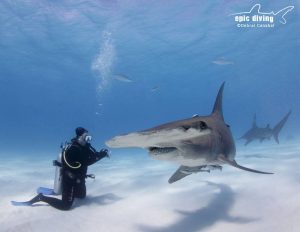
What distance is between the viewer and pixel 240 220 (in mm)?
4273

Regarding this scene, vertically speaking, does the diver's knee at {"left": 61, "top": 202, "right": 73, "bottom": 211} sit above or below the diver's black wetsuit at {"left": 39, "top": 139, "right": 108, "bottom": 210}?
below

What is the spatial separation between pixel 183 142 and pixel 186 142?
0.06m

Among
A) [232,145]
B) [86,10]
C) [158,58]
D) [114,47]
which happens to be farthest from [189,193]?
[158,58]

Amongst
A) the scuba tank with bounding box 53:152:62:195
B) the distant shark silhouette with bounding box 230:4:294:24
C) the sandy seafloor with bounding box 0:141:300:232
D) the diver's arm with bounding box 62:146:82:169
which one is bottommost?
the sandy seafloor with bounding box 0:141:300:232

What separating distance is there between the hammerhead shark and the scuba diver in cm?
203

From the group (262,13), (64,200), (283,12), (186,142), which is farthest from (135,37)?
(186,142)

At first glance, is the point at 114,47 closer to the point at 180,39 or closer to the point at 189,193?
the point at 180,39

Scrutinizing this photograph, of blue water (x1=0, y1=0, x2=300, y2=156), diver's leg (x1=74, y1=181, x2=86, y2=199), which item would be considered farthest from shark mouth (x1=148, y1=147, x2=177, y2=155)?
blue water (x1=0, y1=0, x2=300, y2=156)

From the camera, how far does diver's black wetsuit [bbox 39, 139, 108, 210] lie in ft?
18.6

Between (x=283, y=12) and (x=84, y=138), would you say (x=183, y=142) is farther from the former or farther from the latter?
(x=283, y=12)

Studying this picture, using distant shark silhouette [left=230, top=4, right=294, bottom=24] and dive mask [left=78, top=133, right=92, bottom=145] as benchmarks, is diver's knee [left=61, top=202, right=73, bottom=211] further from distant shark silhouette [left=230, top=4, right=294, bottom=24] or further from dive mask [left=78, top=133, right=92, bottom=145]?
distant shark silhouette [left=230, top=4, right=294, bottom=24]

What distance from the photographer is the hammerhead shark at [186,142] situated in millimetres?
2883

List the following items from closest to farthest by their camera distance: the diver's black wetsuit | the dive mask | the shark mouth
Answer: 1. the shark mouth
2. the diver's black wetsuit
3. the dive mask

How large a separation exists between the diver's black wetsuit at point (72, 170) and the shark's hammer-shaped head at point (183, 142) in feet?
8.28
